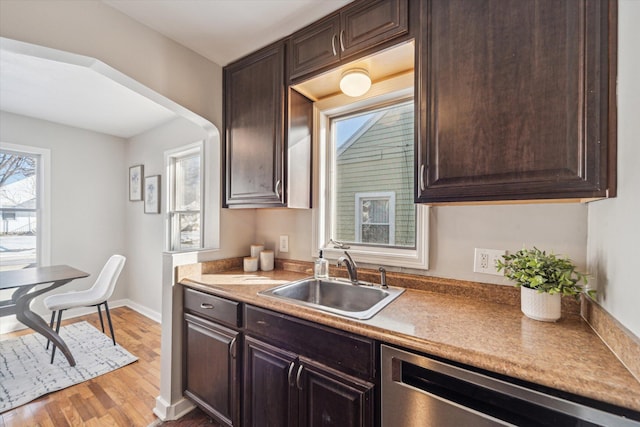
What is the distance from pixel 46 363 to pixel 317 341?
288cm

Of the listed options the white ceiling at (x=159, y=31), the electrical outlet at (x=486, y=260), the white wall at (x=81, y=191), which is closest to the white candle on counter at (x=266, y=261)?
the white ceiling at (x=159, y=31)

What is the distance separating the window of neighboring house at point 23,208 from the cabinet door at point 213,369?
3.02 m

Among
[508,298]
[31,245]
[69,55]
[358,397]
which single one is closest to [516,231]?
[508,298]

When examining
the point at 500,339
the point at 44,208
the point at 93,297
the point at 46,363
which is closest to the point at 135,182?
the point at 44,208

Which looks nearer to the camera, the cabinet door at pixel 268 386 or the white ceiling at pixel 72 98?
the cabinet door at pixel 268 386

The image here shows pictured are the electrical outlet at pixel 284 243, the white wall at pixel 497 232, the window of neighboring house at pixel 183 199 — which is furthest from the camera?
the window of neighboring house at pixel 183 199

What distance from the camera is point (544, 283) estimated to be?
3.28 ft

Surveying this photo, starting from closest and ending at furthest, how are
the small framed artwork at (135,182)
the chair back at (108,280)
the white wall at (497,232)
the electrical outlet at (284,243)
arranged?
the white wall at (497,232), the electrical outlet at (284,243), the chair back at (108,280), the small framed artwork at (135,182)

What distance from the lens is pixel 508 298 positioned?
4.07 feet

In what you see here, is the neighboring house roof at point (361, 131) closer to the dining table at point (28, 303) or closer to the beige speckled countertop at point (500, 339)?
the beige speckled countertop at point (500, 339)

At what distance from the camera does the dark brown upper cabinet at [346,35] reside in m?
1.27

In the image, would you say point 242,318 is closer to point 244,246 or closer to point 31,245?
point 244,246

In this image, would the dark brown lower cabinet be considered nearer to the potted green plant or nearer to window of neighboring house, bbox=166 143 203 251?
the potted green plant

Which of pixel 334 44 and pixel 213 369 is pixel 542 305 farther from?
pixel 213 369
